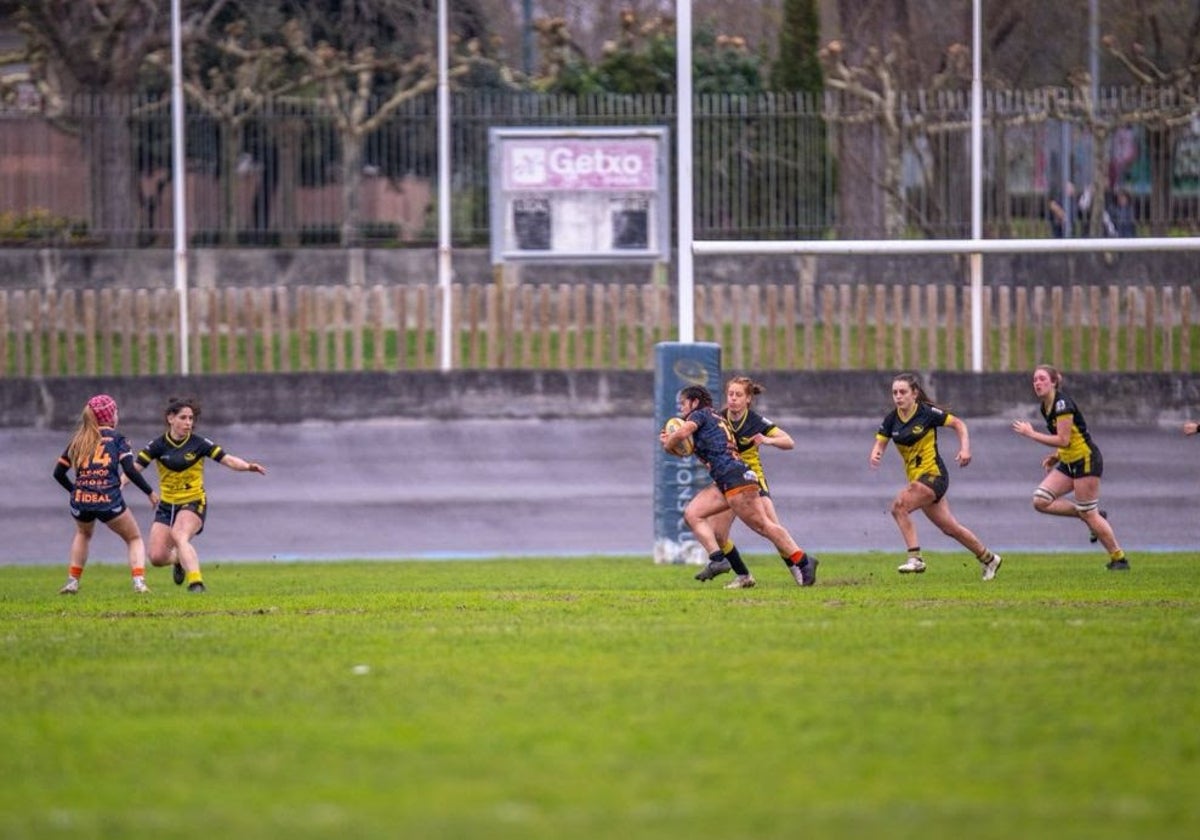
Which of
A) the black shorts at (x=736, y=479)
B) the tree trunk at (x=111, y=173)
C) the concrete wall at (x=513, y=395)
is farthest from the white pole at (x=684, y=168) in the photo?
the tree trunk at (x=111, y=173)

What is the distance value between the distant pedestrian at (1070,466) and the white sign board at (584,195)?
31.7 feet

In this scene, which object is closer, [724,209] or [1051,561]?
[1051,561]

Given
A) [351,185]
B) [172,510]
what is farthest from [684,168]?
[351,185]

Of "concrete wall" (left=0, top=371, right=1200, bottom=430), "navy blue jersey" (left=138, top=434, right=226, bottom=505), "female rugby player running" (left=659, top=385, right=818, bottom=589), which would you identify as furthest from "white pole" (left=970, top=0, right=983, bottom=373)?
"navy blue jersey" (left=138, top=434, right=226, bottom=505)

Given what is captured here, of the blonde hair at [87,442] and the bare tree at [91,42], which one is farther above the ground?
the bare tree at [91,42]

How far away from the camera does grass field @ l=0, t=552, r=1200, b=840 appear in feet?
21.3

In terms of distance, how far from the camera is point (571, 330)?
2431cm

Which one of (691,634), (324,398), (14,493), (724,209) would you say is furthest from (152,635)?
(724,209)

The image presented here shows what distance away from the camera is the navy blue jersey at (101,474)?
1495 centimetres

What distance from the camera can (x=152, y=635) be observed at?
1133 cm

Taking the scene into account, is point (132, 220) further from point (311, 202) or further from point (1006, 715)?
point (1006, 715)

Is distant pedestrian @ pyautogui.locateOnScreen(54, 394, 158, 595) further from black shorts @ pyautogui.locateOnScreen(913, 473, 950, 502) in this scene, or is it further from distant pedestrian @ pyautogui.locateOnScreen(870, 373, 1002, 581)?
black shorts @ pyautogui.locateOnScreen(913, 473, 950, 502)

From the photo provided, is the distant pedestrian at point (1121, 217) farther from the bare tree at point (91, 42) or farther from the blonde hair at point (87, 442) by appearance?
the blonde hair at point (87, 442)

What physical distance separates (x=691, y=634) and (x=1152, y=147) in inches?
654
